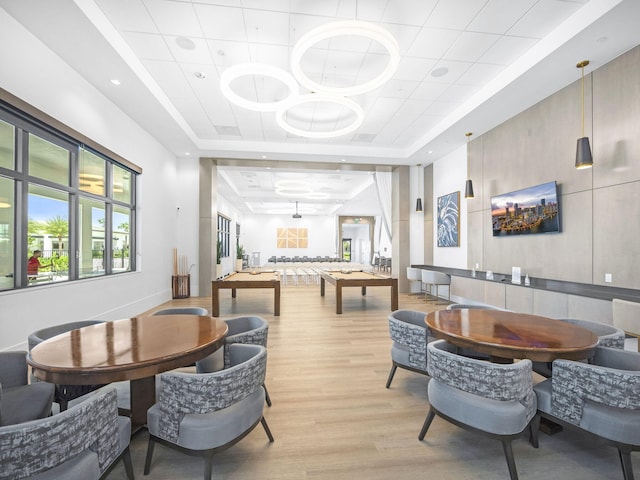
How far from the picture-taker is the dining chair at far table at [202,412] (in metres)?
1.70

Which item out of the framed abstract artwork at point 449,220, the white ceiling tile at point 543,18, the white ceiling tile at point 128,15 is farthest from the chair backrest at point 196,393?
the framed abstract artwork at point 449,220

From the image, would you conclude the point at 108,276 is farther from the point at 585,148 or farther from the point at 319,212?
the point at 319,212

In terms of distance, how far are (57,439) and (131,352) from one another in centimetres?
68

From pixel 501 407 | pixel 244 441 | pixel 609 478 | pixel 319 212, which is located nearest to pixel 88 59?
pixel 244 441

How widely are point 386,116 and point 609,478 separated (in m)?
6.24

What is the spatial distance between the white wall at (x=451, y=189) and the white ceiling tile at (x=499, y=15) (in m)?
3.97

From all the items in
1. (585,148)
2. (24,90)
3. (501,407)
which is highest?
(24,90)

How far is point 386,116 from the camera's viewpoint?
645 centimetres

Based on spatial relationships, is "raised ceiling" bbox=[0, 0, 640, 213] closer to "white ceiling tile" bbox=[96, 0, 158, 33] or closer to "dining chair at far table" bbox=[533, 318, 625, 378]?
"white ceiling tile" bbox=[96, 0, 158, 33]

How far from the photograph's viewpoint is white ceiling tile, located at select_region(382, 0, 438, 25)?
3.45m

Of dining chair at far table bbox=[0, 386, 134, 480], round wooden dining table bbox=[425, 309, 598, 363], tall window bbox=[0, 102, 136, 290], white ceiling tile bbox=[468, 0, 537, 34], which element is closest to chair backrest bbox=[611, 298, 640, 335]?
round wooden dining table bbox=[425, 309, 598, 363]

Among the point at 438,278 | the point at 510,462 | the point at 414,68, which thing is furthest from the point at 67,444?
the point at 438,278

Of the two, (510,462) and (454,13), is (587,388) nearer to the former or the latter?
(510,462)

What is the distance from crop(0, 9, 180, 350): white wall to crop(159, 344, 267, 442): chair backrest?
9.84ft
